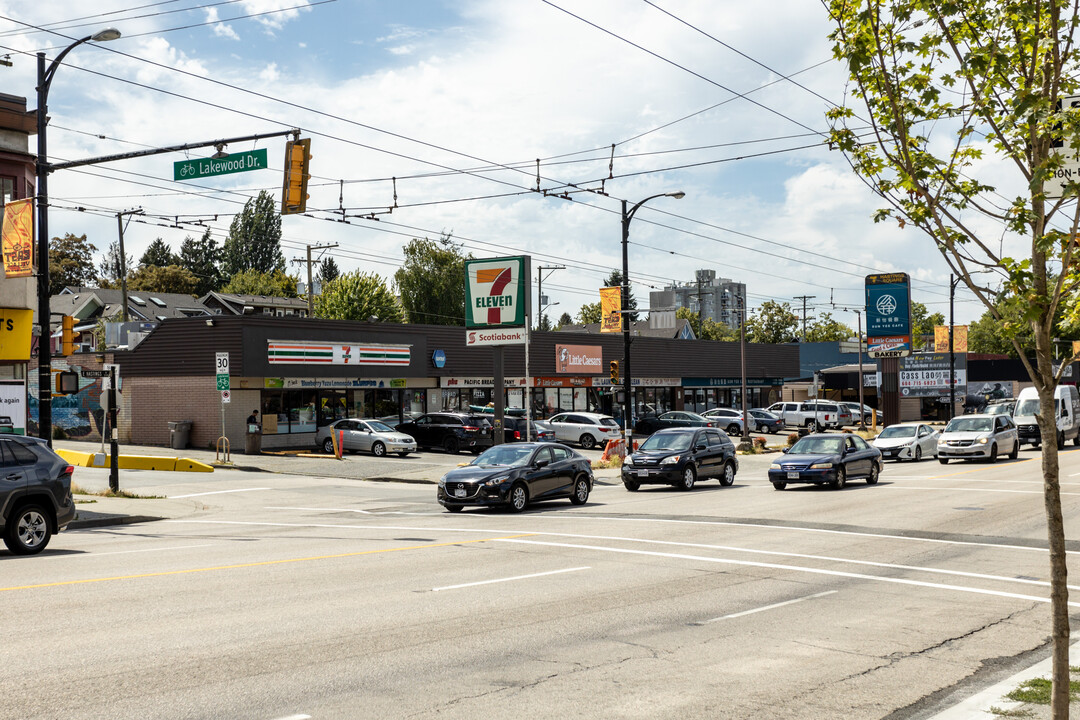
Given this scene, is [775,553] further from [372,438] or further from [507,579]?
[372,438]

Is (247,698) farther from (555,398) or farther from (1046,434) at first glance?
(555,398)

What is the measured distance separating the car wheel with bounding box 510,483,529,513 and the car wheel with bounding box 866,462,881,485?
10880 mm

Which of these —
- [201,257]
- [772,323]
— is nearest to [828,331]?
[772,323]

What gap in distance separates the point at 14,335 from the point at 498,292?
1697 centimetres

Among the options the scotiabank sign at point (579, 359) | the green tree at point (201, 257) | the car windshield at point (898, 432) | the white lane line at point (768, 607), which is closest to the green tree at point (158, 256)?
the green tree at point (201, 257)

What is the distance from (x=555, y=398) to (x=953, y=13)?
164ft

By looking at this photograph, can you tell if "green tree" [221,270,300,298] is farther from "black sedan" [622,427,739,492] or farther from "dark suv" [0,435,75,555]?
"dark suv" [0,435,75,555]

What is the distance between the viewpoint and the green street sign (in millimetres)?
17922

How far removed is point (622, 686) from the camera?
7.27m

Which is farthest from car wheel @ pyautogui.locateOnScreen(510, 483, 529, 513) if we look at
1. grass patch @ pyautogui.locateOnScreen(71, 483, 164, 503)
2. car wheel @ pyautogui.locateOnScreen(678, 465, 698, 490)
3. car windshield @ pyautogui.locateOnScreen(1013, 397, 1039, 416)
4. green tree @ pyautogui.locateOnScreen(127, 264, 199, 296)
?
green tree @ pyautogui.locateOnScreen(127, 264, 199, 296)

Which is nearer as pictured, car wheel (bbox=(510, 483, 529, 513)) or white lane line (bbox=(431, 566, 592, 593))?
white lane line (bbox=(431, 566, 592, 593))

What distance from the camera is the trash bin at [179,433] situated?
40812 mm

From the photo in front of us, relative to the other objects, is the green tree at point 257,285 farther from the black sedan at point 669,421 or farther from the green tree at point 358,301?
the black sedan at point 669,421

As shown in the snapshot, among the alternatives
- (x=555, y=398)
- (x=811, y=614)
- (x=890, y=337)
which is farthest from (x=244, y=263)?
(x=811, y=614)
